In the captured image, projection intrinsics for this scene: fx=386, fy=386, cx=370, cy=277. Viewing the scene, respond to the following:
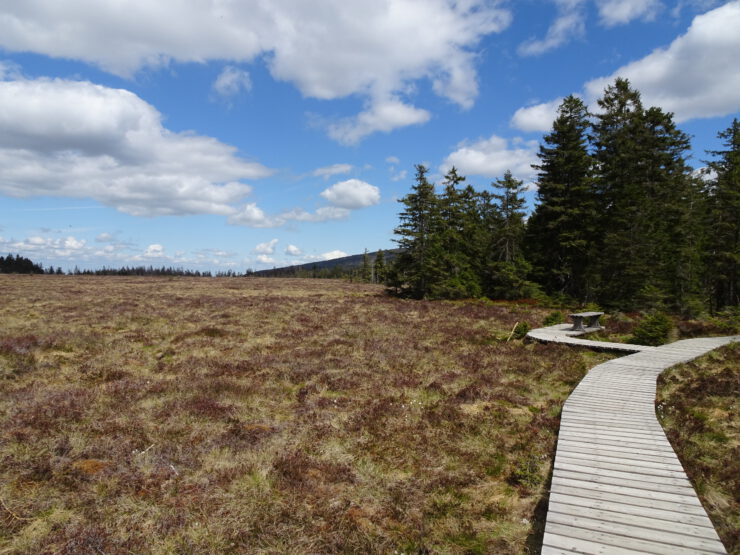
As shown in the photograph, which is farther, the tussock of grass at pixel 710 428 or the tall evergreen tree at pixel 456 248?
the tall evergreen tree at pixel 456 248

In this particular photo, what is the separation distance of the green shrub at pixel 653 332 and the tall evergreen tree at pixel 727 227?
51.8 ft

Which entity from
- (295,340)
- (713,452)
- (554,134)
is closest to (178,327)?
(295,340)

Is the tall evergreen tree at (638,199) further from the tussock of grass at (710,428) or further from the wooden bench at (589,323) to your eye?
the tussock of grass at (710,428)

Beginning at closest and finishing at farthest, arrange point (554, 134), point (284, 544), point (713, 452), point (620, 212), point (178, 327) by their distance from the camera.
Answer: point (284, 544) → point (713, 452) → point (178, 327) → point (620, 212) → point (554, 134)

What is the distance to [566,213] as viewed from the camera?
33938 millimetres

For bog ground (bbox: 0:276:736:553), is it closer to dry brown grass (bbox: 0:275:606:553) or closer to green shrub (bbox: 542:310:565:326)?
dry brown grass (bbox: 0:275:606:553)

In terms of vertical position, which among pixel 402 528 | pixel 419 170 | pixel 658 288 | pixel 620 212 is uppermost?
pixel 419 170

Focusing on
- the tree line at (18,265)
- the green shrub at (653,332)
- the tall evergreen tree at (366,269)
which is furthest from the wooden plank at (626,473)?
the tree line at (18,265)

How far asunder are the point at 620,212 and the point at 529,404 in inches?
1013

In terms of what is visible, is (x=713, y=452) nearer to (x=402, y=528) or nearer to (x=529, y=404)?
(x=529, y=404)

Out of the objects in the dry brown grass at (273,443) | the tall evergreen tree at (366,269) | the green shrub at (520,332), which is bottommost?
the dry brown grass at (273,443)

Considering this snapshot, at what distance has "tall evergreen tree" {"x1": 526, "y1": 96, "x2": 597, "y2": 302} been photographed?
3369cm

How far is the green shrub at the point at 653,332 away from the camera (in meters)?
17.8

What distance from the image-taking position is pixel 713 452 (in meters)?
8.05
